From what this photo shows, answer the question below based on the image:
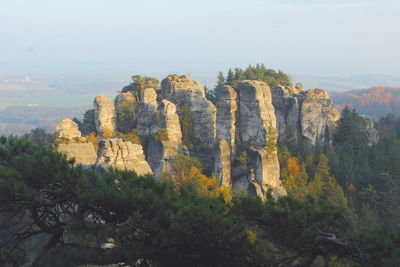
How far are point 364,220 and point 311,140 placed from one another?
11011mm

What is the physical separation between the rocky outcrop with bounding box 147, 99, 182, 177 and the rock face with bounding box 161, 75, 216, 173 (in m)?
1.48

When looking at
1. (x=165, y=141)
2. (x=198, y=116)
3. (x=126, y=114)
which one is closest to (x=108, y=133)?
(x=126, y=114)

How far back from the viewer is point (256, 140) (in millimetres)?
35094

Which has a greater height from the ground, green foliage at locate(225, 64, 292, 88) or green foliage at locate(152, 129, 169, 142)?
green foliage at locate(225, 64, 292, 88)

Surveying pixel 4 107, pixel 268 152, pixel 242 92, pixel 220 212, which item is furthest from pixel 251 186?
pixel 4 107

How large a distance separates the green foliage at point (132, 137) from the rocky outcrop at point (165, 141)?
0.89 metres

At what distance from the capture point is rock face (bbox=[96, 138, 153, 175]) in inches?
1161

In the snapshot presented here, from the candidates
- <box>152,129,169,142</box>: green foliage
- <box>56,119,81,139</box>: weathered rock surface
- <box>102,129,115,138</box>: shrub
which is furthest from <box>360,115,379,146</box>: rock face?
<box>56,119,81,139</box>: weathered rock surface

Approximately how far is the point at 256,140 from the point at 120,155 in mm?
9757

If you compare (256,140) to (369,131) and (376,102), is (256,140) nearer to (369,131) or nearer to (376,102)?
(369,131)

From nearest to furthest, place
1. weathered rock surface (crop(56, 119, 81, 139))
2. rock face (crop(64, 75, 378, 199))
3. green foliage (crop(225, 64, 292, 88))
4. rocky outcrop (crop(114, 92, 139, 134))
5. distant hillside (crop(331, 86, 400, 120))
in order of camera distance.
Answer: rock face (crop(64, 75, 378, 199)) → weathered rock surface (crop(56, 119, 81, 139)) → rocky outcrop (crop(114, 92, 139, 134)) → green foliage (crop(225, 64, 292, 88)) → distant hillside (crop(331, 86, 400, 120))

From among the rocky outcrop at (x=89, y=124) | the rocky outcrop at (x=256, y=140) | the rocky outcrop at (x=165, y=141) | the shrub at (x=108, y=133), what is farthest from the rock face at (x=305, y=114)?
the rocky outcrop at (x=89, y=124)

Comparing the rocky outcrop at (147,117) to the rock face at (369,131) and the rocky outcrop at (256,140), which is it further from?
the rock face at (369,131)

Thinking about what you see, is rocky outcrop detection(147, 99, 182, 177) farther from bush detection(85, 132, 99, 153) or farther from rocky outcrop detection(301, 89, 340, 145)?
rocky outcrop detection(301, 89, 340, 145)
